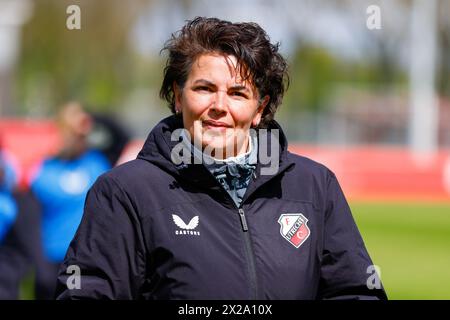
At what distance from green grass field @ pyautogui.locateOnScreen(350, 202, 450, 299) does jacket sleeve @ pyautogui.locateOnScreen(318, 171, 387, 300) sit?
24.4 feet

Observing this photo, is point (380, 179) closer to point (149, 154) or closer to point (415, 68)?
point (415, 68)

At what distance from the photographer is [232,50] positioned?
3693mm

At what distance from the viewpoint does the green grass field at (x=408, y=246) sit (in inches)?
486

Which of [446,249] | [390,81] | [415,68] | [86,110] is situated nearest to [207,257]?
[86,110]

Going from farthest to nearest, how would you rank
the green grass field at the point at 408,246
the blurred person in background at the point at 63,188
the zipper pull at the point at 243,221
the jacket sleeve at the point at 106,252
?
1. the green grass field at the point at 408,246
2. the blurred person in background at the point at 63,188
3. the zipper pull at the point at 243,221
4. the jacket sleeve at the point at 106,252

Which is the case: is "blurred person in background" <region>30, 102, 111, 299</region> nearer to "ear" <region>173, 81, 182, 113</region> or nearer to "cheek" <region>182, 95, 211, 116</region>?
"ear" <region>173, 81, 182, 113</region>

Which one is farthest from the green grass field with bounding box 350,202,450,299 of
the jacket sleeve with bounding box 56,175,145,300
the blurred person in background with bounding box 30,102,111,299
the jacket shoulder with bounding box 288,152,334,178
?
the jacket sleeve with bounding box 56,175,145,300

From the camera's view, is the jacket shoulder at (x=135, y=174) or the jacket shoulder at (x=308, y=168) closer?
the jacket shoulder at (x=135, y=174)

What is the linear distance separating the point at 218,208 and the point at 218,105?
1.17 ft

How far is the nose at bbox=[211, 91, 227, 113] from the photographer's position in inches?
142

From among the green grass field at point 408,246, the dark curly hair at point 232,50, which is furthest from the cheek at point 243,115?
the green grass field at point 408,246

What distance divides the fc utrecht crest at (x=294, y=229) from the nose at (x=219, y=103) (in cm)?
43

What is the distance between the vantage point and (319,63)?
70.6 meters

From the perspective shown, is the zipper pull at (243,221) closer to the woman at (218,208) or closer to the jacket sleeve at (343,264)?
the woman at (218,208)
